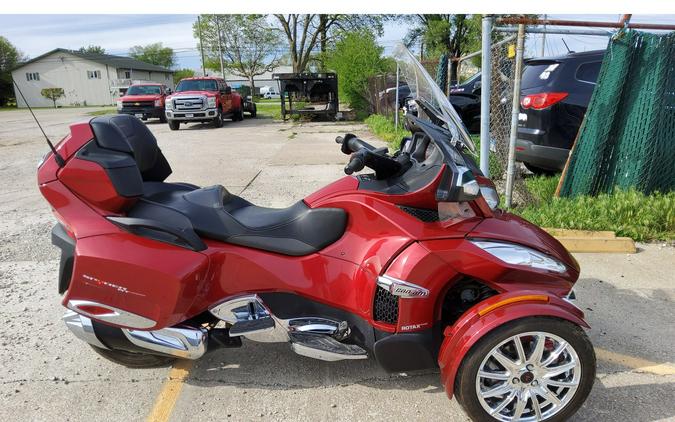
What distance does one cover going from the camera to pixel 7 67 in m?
54.3

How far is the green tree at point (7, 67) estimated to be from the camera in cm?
4884

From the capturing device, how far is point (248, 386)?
109 inches

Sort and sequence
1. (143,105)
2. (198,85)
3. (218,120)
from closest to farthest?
(218,120)
(198,85)
(143,105)

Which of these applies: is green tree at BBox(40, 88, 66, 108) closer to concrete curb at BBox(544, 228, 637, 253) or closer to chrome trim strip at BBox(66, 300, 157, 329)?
chrome trim strip at BBox(66, 300, 157, 329)

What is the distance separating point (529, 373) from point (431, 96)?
1.53m

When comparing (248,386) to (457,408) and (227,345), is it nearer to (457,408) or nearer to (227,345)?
(227,345)

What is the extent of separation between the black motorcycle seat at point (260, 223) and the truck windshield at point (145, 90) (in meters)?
22.2

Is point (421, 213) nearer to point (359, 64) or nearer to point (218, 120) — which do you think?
point (218, 120)

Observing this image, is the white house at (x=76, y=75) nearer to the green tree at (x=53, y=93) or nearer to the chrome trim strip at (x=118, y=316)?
the green tree at (x=53, y=93)

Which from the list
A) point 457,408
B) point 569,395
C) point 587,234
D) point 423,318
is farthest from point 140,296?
point 587,234

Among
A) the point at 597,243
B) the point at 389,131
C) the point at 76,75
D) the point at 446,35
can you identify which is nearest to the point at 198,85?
the point at 389,131

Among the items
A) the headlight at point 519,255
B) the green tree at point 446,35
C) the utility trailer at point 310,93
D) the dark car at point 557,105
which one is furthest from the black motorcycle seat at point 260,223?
the green tree at point 446,35

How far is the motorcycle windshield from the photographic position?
241 cm

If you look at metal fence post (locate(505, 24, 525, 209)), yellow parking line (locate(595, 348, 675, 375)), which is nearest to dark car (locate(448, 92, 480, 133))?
metal fence post (locate(505, 24, 525, 209))
